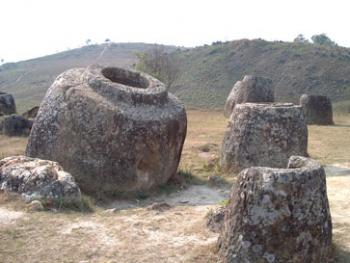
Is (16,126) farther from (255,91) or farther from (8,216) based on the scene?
(8,216)

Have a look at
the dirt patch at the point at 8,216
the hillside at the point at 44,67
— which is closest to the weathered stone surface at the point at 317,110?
the dirt patch at the point at 8,216

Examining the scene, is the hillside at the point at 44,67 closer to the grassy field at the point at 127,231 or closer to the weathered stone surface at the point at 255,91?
the weathered stone surface at the point at 255,91

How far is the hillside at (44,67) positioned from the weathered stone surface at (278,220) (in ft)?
121

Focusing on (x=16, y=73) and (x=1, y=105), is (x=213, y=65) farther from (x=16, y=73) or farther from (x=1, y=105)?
(x=16, y=73)

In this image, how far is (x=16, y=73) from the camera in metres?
96.6

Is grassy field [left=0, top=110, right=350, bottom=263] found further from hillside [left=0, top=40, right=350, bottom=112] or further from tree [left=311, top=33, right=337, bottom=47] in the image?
tree [left=311, top=33, right=337, bottom=47]

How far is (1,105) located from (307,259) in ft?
69.8

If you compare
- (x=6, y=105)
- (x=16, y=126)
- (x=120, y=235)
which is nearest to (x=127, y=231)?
(x=120, y=235)

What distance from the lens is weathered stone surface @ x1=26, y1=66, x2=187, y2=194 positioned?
31.0 ft

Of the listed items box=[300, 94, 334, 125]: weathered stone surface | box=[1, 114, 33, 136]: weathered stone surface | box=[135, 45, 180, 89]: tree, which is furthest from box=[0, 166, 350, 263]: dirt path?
box=[135, 45, 180, 89]: tree

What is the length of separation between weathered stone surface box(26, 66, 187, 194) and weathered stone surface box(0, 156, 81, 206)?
778 millimetres

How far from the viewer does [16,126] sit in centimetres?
1802

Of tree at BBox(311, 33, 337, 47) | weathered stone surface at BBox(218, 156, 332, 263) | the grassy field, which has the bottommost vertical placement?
the grassy field

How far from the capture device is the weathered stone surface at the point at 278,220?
228 inches
